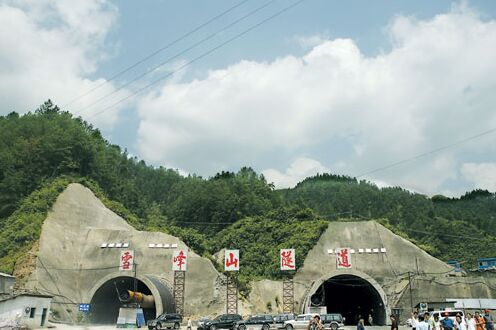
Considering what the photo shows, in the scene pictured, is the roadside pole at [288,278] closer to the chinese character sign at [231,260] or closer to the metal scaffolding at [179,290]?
the chinese character sign at [231,260]

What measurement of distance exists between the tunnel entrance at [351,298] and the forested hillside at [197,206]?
5.97 metres

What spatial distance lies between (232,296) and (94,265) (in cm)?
1650

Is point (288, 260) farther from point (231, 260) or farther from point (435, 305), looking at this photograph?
point (435, 305)

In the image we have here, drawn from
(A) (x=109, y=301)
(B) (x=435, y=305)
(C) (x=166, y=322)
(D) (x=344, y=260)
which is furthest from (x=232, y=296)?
Answer: (B) (x=435, y=305)

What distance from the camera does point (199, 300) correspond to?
49.6 m

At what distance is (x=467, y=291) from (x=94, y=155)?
54.4m

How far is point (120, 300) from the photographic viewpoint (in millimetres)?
43406

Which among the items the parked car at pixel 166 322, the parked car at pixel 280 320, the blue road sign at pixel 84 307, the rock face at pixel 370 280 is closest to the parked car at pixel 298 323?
the parked car at pixel 280 320

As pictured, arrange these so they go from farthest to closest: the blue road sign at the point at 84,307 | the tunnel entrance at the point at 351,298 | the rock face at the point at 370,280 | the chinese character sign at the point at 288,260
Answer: the rock face at the point at 370,280, the tunnel entrance at the point at 351,298, the chinese character sign at the point at 288,260, the blue road sign at the point at 84,307

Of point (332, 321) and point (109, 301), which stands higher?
point (109, 301)

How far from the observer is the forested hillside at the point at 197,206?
59.0 m

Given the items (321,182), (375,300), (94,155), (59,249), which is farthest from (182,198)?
(321,182)

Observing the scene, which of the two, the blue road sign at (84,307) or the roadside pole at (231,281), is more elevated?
the roadside pole at (231,281)

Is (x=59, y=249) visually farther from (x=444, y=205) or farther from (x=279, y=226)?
Result: (x=444, y=205)
